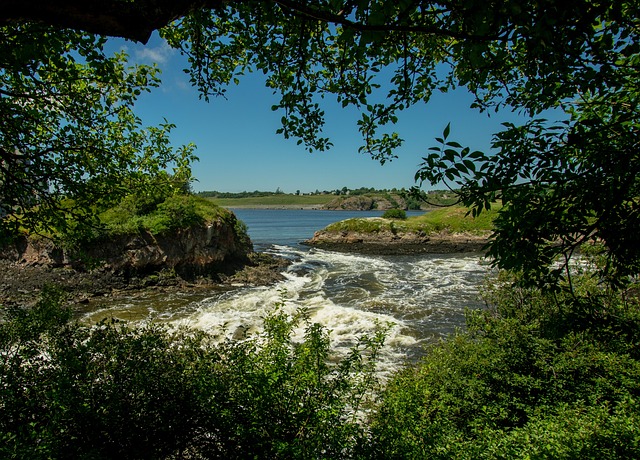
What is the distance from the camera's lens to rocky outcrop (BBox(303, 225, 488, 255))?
46688mm

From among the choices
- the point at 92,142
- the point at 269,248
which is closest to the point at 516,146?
the point at 92,142

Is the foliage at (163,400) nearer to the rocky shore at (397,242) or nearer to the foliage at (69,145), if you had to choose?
the foliage at (69,145)

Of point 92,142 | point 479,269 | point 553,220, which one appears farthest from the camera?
point 479,269

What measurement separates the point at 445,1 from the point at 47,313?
7396 millimetres

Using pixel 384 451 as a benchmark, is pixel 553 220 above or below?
above

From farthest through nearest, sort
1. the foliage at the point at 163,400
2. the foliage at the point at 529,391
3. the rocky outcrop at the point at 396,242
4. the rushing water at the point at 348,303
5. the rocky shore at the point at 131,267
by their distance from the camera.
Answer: the rocky outcrop at the point at 396,242, the rocky shore at the point at 131,267, the rushing water at the point at 348,303, the foliage at the point at 529,391, the foliage at the point at 163,400

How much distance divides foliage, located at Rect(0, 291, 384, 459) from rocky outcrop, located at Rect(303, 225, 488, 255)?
135 ft

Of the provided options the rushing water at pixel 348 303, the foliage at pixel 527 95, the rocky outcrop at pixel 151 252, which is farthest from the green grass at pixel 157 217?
the foliage at pixel 527 95

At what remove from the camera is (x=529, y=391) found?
6859 mm

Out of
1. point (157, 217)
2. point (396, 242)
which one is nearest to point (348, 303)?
point (157, 217)

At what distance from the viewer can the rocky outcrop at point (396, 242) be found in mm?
46688

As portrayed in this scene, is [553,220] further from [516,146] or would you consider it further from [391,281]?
[391,281]

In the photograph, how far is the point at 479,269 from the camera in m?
33.2

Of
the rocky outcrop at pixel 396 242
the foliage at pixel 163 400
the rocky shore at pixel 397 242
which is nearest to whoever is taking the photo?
the foliage at pixel 163 400
